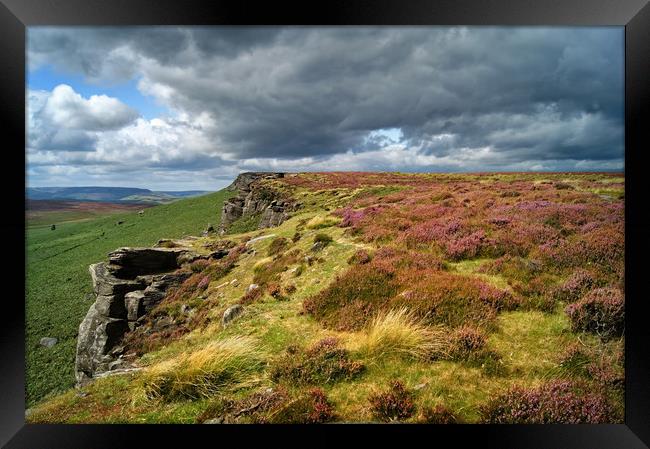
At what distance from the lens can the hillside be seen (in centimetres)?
538

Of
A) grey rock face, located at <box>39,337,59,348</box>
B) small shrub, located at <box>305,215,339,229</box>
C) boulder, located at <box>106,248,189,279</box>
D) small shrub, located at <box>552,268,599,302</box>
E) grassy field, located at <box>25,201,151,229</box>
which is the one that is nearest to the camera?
small shrub, located at <box>552,268,599,302</box>

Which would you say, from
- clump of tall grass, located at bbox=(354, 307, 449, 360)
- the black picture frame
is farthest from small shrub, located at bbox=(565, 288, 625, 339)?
clump of tall grass, located at bbox=(354, 307, 449, 360)

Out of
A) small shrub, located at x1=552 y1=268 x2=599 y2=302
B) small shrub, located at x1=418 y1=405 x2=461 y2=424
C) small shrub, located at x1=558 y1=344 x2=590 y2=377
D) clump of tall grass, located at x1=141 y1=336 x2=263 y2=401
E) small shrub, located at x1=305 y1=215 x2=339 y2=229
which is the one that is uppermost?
small shrub, located at x1=305 y1=215 x2=339 y2=229

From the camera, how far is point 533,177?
12.1 meters

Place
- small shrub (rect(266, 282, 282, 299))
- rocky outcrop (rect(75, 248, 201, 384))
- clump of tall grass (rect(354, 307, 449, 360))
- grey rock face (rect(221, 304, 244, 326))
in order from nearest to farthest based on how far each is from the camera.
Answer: clump of tall grass (rect(354, 307, 449, 360))
grey rock face (rect(221, 304, 244, 326))
small shrub (rect(266, 282, 282, 299))
rocky outcrop (rect(75, 248, 201, 384))

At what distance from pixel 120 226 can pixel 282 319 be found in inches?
1315

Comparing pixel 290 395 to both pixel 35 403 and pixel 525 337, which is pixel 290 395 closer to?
pixel 525 337

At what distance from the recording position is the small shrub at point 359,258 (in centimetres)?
805

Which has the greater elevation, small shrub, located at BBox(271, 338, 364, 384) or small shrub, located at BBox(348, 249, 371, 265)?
small shrub, located at BBox(348, 249, 371, 265)

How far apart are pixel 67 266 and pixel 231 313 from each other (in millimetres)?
17183

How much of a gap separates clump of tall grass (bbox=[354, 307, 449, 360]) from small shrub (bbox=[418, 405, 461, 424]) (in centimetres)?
86

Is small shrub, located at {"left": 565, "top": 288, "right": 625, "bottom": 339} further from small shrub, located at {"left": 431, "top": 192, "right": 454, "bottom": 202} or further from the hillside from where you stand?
small shrub, located at {"left": 431, "top": 192, "right": 454, "bottom": 202}

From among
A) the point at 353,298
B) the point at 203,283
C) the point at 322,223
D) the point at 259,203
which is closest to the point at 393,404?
the point at 353,298
